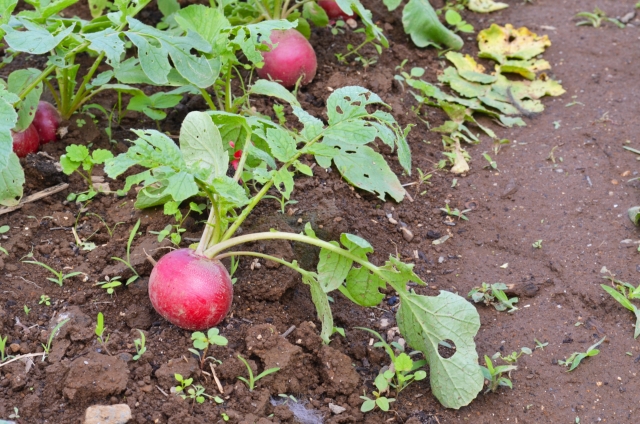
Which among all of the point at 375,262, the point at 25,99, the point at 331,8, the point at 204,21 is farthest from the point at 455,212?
the point at 25,99

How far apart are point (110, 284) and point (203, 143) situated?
0.56 meters

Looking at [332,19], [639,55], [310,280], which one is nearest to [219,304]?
[310,280]

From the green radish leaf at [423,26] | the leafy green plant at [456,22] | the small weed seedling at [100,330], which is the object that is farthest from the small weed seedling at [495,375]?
the leafy green plant at [456,22]

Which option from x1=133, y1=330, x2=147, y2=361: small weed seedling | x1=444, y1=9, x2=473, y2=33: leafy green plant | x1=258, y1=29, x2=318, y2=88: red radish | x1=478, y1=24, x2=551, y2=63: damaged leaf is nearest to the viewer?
x1=133, y1=330, x2=147, y2=361: small weed seedling

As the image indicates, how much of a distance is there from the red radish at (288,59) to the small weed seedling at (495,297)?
1365 mm

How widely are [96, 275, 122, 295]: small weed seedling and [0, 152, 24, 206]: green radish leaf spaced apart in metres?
0.52

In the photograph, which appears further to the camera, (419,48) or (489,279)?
(419,48)

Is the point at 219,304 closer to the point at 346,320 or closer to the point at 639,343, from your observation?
the point at 346,320

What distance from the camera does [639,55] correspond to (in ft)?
13.4

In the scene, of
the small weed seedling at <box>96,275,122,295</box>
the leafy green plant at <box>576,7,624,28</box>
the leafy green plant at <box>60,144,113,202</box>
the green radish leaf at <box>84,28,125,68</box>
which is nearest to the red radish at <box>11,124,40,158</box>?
the leafy green plant at <box>60,144,113,202</box>

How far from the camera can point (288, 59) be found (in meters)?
3.38

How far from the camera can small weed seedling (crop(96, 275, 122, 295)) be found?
242cm

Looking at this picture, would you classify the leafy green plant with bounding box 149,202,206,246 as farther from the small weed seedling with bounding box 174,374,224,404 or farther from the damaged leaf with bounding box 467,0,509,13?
the damaged leaf with bounding box 467,0,509,13

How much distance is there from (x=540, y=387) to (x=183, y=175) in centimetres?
127
